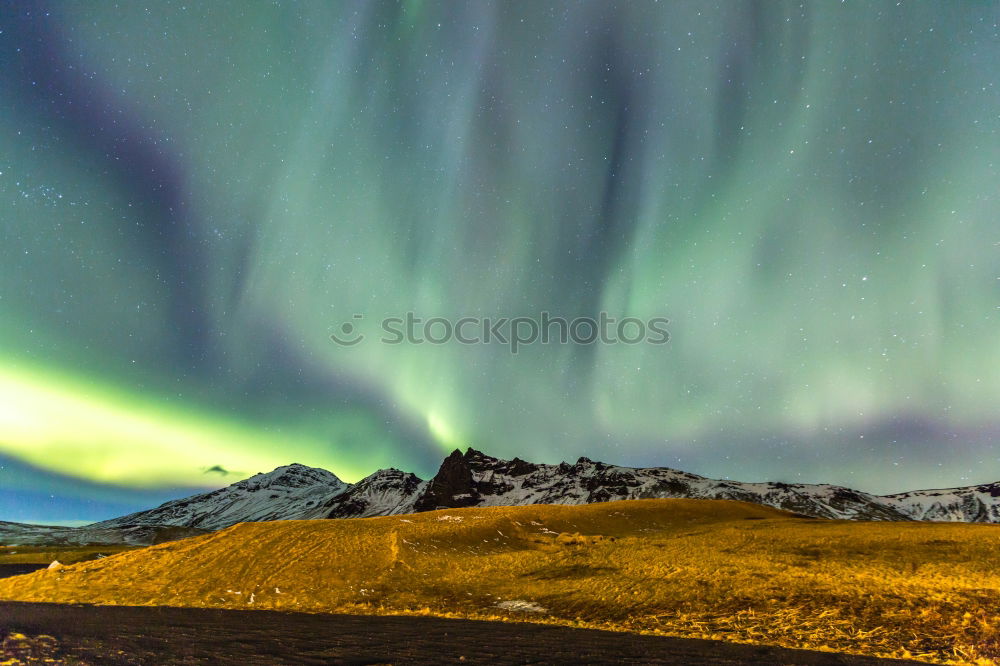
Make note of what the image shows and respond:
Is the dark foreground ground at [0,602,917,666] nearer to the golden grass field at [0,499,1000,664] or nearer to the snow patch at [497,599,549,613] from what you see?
the snow patch at [497,599,549,613]

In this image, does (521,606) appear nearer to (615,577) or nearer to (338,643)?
(615,577)

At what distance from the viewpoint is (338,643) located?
76.9 feet

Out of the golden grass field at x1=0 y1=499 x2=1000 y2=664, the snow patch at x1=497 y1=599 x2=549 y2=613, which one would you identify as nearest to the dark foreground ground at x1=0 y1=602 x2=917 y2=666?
the snow patch at x1=497 y1=599 x2=549 y2=613

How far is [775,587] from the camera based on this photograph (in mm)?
31828

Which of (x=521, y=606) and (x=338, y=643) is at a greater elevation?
(x=338, y=643)

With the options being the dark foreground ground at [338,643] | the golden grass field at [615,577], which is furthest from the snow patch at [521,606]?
the dark foreground ground at [338,643]

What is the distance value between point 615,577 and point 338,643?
69.9ft

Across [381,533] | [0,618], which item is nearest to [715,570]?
[381,533]

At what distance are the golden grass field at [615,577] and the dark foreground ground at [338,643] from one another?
305 cm

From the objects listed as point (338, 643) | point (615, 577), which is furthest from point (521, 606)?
point (338, 643)

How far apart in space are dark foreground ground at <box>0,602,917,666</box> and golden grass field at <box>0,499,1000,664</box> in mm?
3052

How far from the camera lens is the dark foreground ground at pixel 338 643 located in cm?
2069

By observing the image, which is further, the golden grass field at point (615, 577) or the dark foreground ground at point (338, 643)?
the golden grass field at point (615, 577)

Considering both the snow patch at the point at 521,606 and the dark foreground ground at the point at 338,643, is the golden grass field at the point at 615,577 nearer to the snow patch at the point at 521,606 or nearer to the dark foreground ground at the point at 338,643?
the snow patch at the point at 521,606
